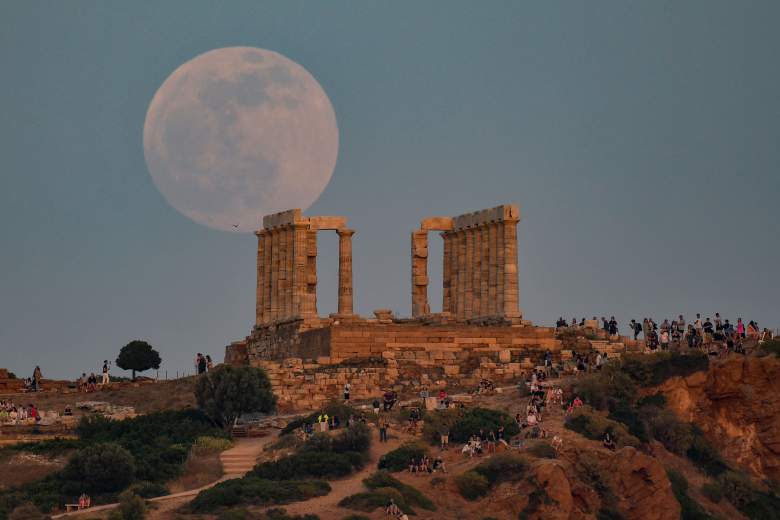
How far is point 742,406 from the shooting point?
301ft

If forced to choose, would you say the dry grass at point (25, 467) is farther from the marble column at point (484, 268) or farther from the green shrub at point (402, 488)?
the marble column at point (484, 268)

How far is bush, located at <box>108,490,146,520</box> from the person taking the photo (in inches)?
2918

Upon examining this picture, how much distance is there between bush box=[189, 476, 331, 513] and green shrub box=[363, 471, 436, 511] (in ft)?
5.32

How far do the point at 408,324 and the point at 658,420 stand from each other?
17912 millimetres

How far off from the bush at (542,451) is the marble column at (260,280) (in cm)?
2982

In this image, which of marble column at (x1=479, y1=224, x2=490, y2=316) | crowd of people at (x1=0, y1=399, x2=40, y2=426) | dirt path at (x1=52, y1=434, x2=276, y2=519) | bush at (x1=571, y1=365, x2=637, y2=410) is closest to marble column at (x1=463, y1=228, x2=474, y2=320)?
marble column at (x1=479, y1=224, x2=490, y2=316)

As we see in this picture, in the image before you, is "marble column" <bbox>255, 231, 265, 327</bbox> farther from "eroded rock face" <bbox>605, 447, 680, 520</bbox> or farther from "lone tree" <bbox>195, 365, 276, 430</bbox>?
"eroded rock face" <bbox>605, 447, 680, 520</bbox>

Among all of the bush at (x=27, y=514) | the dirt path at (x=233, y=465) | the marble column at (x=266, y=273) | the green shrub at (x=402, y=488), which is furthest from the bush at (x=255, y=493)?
the marble column at (x=266, y=273)

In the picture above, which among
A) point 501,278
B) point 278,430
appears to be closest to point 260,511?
point 278,430

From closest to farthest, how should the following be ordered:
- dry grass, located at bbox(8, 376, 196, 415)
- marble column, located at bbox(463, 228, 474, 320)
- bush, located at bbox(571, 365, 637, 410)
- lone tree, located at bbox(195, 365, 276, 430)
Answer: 1. bush, located at bbox(571, 365, 637, 410)
2. lone tree, located at bbox(195, 365, 276, 430)
3. dry grass, located at bbox(8, 376, 196, 415)
4. marble column, located at bbox(463, 228, 474, 320)

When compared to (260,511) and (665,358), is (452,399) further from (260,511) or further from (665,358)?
(260,511)

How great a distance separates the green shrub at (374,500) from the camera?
2990 inches

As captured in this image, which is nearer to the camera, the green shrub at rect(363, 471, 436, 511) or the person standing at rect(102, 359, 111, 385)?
the green shrub at rect(363, 471, 436, 511)

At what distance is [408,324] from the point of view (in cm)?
10262
